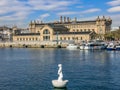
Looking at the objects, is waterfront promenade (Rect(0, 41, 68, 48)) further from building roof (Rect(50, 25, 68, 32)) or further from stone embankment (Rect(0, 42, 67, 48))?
building roof (Rect(50, 25, 68, 32))

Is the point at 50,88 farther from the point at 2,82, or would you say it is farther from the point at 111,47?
the point at 111,47

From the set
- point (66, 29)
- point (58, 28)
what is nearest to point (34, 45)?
point (58, 28)

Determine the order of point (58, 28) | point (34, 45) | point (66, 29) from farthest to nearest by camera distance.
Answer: point (66, 29) < point (58, 28) < point (34, 45)

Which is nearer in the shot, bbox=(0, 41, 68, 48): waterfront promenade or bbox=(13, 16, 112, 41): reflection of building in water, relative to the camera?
bbox=(0, 41, 68, 48): waterfront promenade

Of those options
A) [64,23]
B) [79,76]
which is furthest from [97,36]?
[79,76]

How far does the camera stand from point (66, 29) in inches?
5822

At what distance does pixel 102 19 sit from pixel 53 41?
2964cm

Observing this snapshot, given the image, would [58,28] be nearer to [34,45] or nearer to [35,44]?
[35,44]

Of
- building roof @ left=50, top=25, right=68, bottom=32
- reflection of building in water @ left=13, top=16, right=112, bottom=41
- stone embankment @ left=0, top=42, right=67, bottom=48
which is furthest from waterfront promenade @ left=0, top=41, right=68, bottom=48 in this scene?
building roof @ left=50, top=25, right=68, bottom=32

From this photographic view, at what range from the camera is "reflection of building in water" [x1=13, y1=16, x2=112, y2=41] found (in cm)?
12338

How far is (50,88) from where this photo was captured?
24.8 meters

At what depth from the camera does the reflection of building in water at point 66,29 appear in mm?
123375

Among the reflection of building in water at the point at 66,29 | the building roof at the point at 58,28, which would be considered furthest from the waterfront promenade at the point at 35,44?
the building roof at the point at 58,28

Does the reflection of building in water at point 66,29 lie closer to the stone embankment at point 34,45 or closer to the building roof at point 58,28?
the building roof at point 58,28
